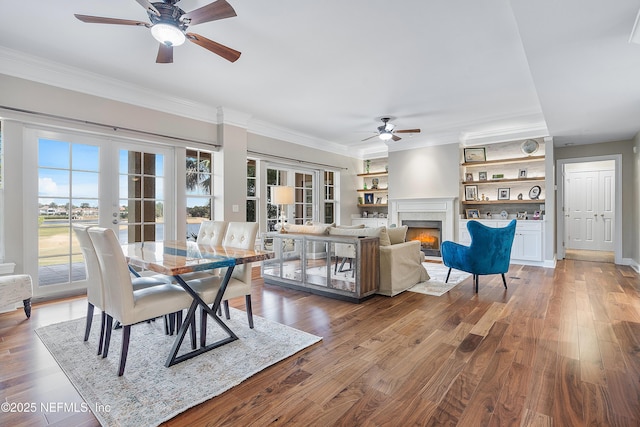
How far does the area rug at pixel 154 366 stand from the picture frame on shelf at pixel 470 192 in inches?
212

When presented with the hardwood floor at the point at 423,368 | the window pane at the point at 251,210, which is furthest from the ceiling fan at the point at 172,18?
the window pane at the point at 251,210

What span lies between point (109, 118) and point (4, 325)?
2.47 meters

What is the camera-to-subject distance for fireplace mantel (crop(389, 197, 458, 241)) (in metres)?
6.55

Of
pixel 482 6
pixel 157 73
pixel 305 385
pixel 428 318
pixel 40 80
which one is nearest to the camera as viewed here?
pixel 305 385

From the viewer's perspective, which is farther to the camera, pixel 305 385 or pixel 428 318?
pixel 428 318

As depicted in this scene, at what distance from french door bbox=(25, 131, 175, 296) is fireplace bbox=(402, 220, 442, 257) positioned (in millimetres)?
4933

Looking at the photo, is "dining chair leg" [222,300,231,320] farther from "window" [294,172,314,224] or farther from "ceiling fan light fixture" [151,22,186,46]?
"window" [294,172,314,224]

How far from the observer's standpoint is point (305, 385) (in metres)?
1.96

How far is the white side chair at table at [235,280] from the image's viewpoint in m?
2.54

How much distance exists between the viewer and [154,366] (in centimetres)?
216

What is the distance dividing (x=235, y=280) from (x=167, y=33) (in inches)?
79.1

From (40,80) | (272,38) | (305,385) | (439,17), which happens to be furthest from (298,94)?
(305,385)

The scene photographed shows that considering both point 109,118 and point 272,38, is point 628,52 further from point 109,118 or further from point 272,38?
point 109,118

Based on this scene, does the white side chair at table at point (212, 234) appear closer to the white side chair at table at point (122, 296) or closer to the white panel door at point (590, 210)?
the white side chair at table at point (122, 296)
